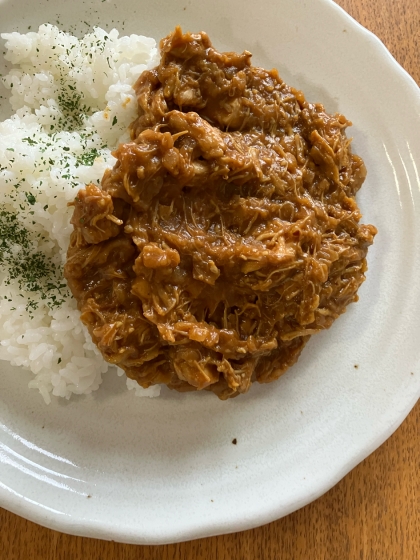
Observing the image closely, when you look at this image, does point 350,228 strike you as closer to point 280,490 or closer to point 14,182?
point 280,490

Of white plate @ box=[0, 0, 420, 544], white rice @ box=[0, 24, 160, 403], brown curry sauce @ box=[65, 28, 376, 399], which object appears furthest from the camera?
white rice @ box=[0, 24, 160, 403]

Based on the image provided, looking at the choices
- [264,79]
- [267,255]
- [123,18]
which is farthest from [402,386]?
[123,18]

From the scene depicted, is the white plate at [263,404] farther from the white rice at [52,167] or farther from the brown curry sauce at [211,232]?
the brown curry sauce at [211,232]

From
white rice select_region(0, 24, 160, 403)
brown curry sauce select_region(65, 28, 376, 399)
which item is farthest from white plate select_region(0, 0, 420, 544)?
brown curry sauce select_region(65, 28, 376, 399)

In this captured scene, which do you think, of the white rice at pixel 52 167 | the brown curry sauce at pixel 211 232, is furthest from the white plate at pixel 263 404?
the brown curry sauce at pixel 211 232

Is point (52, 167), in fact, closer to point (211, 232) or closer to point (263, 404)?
point (211, 232)

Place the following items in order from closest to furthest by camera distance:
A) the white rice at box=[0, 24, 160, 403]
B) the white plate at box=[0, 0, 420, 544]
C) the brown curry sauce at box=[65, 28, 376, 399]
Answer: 1. the brown curry sauce at box=[65, 28, 376, 399]
2. the white plate at box=[0, 0, 420, 544]
3. the white rice at box=[0, 24, 160, 403]

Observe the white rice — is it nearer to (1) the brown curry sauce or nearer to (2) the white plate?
(2) the white plate
